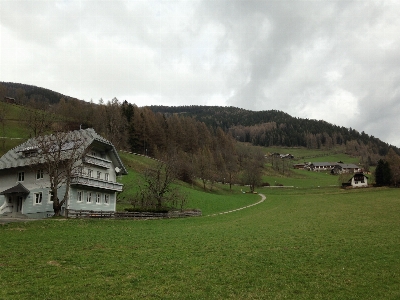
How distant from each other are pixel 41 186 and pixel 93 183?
23.4ft

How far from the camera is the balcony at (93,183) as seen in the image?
137 feet

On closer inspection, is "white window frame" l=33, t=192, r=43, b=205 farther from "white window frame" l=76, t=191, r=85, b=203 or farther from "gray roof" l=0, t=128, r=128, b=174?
"white window frame" l=76, t=191, r=85, b=203

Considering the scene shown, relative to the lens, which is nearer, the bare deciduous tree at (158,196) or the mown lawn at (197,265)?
the mown lawn at (197,265)

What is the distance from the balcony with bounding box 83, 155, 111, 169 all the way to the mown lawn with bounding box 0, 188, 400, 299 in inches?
784

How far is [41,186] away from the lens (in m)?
43.5

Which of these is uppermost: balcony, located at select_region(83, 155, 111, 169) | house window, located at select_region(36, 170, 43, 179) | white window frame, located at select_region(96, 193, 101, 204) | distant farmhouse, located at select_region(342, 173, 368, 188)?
balcony, located at select_region(83, 155, 111, 169)

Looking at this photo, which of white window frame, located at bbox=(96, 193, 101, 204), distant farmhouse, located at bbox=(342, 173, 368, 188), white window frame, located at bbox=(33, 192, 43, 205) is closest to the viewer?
white window frame, located at bbox=(33, 192, 43, 205)

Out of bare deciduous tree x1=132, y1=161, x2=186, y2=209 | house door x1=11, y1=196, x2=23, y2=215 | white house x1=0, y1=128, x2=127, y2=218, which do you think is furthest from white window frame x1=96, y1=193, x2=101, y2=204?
house door x1=11, y1=196, x2=23, y2=215

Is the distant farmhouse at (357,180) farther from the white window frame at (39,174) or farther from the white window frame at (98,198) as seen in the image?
the white window frame at (39,174)

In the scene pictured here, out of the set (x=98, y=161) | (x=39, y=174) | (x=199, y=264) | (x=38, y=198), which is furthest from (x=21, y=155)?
(x=199, y=264)

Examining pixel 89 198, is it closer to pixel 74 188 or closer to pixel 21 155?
pixel 74 188

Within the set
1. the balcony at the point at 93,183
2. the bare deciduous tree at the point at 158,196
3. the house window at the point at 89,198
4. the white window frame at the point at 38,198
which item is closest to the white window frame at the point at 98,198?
the house window at the point at 89,198

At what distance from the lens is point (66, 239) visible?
22.6 m

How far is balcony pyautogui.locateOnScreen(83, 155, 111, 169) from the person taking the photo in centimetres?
4553
